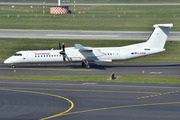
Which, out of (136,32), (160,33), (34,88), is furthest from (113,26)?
(34,88)

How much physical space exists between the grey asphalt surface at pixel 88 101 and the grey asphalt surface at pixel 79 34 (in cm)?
3665

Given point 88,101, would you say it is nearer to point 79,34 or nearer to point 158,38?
point 158,38

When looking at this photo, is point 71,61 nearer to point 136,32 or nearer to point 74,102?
point 74,102

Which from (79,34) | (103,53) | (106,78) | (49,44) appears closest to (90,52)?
(103,53)

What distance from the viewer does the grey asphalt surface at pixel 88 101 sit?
32281mm

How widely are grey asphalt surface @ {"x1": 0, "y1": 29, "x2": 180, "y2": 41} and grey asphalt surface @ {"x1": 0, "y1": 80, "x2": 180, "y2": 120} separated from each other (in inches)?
1443

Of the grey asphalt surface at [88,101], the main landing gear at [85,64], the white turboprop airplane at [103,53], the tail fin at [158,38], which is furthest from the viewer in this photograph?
the tail fin at [158,38]

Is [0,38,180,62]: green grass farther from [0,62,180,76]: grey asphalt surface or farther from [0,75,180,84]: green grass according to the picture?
[0,75,180,84]: green grass

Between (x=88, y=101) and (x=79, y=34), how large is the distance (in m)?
50.8

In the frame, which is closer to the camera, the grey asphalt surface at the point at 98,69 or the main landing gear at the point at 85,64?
the grey asphalt surface at the point at 98,69

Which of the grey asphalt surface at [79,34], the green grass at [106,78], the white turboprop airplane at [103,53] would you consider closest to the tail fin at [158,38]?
the white turboprop airplane at [103,53]

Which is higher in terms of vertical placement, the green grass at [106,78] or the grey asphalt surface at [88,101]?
the green grass at [106,78]

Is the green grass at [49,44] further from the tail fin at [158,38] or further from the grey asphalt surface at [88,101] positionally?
the grey asphalt surface at [88,101]

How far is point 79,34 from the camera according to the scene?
87188 millimetres
